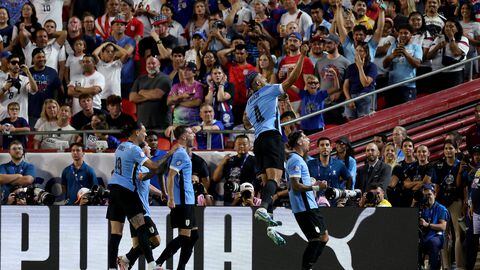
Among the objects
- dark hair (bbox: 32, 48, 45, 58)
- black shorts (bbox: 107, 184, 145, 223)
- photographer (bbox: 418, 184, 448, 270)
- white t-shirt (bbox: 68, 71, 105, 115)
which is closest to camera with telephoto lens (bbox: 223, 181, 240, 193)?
black shorts (bbox: 107, 184, 145, 223)

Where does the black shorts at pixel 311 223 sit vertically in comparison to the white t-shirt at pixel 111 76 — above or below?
below

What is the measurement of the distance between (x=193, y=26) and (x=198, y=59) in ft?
3.91

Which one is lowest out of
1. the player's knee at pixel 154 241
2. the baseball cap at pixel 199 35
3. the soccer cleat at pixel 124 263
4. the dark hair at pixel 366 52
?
the soccer cleat at pixel 124 263

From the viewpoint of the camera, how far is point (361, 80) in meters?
20.5

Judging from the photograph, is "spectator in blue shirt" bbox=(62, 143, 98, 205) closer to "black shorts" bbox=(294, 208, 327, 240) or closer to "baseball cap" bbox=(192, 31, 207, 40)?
"baseball cap" bbox=(192, 31, 207, 40)

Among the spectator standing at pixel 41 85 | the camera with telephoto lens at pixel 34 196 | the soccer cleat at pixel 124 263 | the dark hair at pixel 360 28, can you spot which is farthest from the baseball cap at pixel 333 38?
the soccer cleat at pixel 124 263

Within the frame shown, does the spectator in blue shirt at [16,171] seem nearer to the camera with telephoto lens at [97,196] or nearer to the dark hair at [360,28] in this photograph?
the camera with telephoto lens at [97,196]

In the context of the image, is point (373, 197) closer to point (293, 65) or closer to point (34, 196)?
point (293, 65)

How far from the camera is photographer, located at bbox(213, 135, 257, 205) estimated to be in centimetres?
1916

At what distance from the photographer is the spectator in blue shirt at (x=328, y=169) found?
1872cm

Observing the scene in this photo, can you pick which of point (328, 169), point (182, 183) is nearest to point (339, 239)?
point (328, 169)

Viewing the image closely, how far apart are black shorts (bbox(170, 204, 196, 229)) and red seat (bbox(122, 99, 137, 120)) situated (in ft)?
14.7

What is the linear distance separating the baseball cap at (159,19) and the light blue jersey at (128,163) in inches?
231

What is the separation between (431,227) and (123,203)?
4243 millimetres
